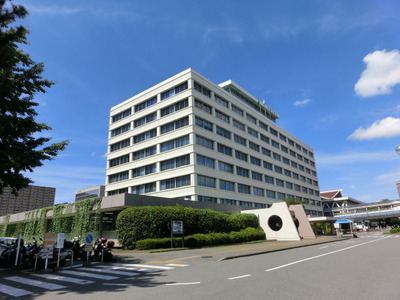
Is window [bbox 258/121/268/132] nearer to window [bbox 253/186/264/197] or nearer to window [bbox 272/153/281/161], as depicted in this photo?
window [bbox 272/153/281/161]

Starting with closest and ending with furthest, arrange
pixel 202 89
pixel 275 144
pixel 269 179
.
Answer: pixel 202 89, pixel 269 179, pixel 275 144

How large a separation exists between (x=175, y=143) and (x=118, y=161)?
46.7ft

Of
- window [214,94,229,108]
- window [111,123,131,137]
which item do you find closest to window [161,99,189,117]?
window [214,94,229,108]

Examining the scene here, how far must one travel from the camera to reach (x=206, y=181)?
38.5 metres

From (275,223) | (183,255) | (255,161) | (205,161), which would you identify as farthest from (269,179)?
(183,255)

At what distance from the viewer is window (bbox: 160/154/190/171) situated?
125 feet

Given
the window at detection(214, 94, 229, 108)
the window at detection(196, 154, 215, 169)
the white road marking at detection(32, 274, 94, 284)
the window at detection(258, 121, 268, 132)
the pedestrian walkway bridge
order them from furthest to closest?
the pedestrian walkway bridge, the window at detection(258, 121, 268, 132), the window at detection(214, 94, 229, 108), the window at detection(196, 154, 215, 169), the white road marking at detection(32, 274, 94, 284)

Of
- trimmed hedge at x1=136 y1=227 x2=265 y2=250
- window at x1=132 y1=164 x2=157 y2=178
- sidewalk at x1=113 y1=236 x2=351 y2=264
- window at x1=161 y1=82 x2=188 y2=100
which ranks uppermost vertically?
window at x1=161 y1=82 x2=188 y2=100

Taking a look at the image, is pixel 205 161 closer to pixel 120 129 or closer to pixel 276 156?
pixel 120 129

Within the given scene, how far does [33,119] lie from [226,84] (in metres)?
41.6

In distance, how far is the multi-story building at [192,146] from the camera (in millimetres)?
38513

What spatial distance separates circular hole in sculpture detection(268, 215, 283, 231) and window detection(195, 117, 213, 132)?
15392 millimetres

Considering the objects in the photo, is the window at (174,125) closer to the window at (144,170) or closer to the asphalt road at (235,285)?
the window at (144,170)

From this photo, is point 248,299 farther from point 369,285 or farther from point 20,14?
point 20,14
